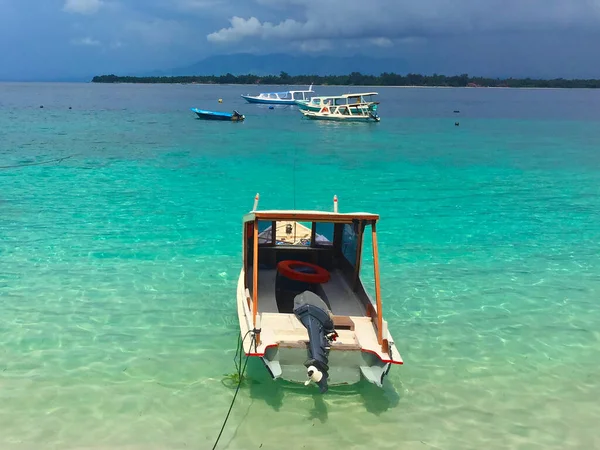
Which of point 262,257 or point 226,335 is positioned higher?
point 262,257

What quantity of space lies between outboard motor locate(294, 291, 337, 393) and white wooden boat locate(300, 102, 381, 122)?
5629 centimetres

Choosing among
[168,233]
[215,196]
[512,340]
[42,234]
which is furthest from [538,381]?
[215,196]

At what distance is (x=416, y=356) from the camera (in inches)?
396

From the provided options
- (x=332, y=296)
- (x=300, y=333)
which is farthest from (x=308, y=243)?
(x=300, y=333)

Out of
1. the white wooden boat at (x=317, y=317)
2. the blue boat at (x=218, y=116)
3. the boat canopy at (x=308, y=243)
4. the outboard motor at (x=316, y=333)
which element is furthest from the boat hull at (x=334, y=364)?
the blue boat at (x=218, y=116)

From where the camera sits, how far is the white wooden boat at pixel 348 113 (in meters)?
63.3

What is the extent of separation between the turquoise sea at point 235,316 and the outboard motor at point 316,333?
1.01 m

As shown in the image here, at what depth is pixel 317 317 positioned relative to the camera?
8328 millimetres

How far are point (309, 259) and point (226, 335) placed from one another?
2543 mm

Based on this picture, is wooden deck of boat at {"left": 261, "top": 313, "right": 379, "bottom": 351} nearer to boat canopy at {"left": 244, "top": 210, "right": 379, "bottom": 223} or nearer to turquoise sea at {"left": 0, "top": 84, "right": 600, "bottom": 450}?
turquoise sea at {"left": 0, "top": 84, "right": 600, "bottom": 450}

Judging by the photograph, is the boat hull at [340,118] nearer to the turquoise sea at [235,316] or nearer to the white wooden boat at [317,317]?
the turquoise sea at [235,316]

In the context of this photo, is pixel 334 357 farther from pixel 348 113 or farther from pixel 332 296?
pixel 348 113

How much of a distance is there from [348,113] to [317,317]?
58604 millimetres

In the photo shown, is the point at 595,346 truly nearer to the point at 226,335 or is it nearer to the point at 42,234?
the point at 226,335
